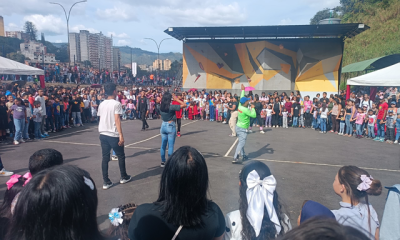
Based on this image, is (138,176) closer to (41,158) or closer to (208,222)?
(41,158)

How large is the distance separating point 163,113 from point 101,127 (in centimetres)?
178

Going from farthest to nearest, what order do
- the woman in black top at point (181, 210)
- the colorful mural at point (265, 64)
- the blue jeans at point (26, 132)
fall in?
the colorful mural at point (265, 64)
the blue jeans at point (26, 132)
the woman in black top at point (181, 210)

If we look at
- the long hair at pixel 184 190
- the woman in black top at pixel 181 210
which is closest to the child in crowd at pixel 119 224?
the woman in black top at pixel 181 210

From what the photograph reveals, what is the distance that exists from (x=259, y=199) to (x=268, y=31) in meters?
22.8

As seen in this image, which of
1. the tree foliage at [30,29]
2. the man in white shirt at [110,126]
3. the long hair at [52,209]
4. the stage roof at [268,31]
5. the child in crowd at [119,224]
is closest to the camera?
the long hair at [52,209]

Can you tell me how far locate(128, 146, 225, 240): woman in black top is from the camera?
1.90 m

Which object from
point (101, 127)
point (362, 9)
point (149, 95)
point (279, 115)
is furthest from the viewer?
point (362, 9)

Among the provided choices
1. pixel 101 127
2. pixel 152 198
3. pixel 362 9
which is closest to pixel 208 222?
pixel 152 198

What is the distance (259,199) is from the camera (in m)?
2.28

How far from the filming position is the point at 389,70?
12.4 m

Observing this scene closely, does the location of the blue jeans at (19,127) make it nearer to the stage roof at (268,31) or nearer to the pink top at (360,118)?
the pink top at (360,118)

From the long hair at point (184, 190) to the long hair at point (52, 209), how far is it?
58 centimetres

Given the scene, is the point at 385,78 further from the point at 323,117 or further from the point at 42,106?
the point at 42,106

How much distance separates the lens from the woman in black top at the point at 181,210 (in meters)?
1.90
